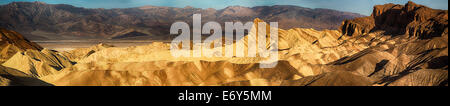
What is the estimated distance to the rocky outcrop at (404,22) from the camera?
5689 cm

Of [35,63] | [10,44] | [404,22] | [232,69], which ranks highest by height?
[404,22]

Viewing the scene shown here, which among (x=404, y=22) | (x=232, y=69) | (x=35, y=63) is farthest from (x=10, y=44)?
(x=404, y=22)

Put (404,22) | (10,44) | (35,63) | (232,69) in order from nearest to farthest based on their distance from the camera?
1. (232,69)
2. (35,63)
3. (10,44)
4. (404,22)

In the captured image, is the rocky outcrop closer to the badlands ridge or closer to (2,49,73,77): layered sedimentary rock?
the badlands ridge

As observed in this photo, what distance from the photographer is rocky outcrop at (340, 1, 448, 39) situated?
56894 millimetres

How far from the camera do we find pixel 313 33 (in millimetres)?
70500

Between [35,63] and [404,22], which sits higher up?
[404,22]

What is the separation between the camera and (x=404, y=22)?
69.2m

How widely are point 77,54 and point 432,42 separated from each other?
54.3 meters

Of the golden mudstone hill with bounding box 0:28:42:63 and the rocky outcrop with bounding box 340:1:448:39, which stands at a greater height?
the rocky outcrop with bounding box 340:1:448:39

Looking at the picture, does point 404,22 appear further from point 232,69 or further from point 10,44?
point 10,44

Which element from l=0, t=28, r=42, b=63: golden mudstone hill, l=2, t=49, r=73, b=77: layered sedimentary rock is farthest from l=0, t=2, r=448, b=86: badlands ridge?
l=0, t=28, r=42, b=63: golden mudstone hill

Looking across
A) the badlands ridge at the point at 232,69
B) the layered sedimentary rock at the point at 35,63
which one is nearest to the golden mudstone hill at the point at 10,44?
the badlands ridge at the point at 232,69
